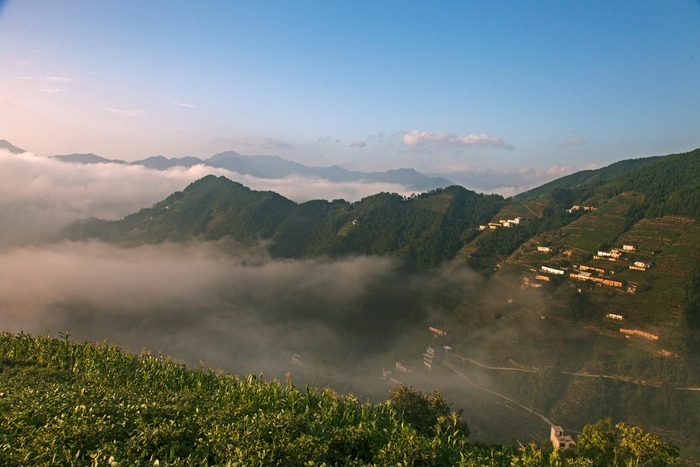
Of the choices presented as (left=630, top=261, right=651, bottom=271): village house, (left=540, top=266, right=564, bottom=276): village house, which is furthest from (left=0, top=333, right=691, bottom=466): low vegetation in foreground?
(left=540, top=266, right=564, bottom=276): village house

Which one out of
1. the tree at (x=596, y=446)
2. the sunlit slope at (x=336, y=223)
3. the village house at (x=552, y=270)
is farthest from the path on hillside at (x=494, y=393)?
the tree at (x=596, y=446)

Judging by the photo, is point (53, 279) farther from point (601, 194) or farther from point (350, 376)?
point (601, 194)

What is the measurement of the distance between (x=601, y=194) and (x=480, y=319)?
70.5 m

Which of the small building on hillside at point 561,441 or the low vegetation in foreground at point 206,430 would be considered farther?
the small building on hillside at point 561,441

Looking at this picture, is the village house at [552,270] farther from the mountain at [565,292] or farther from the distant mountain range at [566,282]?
the mountain at [565,292]

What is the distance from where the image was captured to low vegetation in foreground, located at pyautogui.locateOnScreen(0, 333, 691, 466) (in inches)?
297

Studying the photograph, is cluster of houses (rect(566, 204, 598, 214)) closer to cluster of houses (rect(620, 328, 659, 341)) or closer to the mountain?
the mountain

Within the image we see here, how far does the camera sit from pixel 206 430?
28.8 feet

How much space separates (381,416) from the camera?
42.7ft

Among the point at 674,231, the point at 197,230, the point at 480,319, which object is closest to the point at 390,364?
the point at 480,319

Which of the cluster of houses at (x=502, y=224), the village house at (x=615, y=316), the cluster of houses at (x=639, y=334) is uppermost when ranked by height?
the cluster of houses at (x=502, y=224)

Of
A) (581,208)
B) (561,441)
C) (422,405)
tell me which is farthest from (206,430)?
(581,208)

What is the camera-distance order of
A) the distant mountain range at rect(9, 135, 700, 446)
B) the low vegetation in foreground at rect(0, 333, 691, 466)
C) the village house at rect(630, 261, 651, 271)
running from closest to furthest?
the low vegetation in foreground at rect(0, 333, 691, 466) → the distant mountain range at rect(9, 135, 700, 446) → the village house at rect(630, 261, 651, 271)

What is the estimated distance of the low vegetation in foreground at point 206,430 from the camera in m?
7.55
